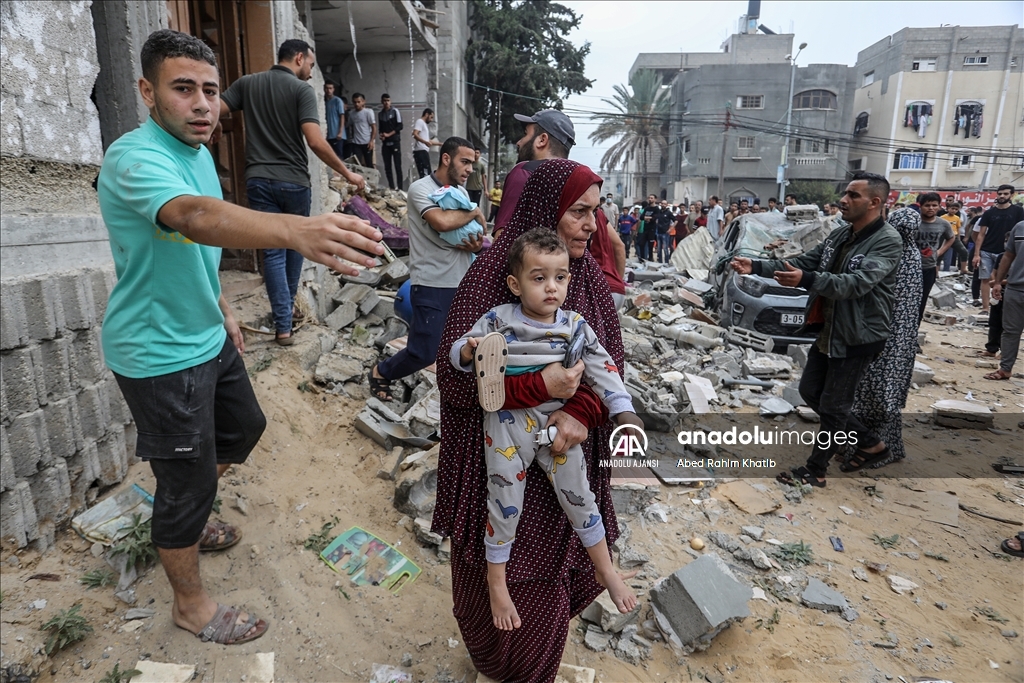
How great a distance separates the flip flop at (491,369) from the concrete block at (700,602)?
61.2 inches

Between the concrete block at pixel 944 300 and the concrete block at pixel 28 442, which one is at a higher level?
the concrete block at pixel 28 442

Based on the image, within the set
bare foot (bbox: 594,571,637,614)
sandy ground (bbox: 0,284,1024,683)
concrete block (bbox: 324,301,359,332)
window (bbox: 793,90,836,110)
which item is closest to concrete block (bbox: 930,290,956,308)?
sandy ground (bbox: 0,284,1024,683)

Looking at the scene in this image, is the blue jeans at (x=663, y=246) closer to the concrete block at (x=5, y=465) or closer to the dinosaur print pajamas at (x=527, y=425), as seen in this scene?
the dinosaur print pajamas at (x=527, y=425)

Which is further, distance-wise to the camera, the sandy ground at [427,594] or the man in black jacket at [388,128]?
the man in black jacket at [388,128]

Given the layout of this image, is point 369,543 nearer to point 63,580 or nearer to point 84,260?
point 63,580

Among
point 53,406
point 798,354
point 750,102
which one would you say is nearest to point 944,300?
point 798,354

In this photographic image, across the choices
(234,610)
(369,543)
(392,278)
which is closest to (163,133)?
(234,610)

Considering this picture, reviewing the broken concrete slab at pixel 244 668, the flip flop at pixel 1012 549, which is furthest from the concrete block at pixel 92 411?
the flip flop at pixel 1012 549

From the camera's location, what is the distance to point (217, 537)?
264cm

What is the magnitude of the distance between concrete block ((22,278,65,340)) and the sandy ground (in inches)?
37.7

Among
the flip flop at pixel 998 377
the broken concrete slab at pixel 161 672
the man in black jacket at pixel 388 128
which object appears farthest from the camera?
the man in black jacket at pixel 388 128

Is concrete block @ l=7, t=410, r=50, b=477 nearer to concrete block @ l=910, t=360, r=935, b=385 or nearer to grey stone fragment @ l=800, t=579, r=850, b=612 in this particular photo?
grey stone fragment @ l=800, t=579, r=850, b=612

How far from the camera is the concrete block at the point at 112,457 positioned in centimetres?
279

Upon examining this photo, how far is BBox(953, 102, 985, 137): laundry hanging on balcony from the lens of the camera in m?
5.52
